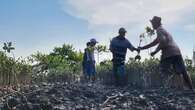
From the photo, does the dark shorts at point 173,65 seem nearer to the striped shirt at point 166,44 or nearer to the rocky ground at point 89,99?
the striped shirt at point 166,44

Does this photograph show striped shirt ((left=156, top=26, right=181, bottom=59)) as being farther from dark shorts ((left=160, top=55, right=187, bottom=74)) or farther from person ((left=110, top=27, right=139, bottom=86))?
person ((left=110, top=27, right=139, bottom=86))

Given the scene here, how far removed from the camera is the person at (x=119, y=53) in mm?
12328

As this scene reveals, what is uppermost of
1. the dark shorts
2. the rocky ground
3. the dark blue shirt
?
the dark blue shirt

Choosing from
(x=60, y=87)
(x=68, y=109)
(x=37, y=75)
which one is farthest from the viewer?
(x=37, y=75)

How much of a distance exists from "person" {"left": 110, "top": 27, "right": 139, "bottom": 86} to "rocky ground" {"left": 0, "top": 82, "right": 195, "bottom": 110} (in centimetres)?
203

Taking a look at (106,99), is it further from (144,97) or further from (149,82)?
(149,82)

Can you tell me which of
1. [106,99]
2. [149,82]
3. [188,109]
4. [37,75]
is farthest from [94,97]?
[37,75]

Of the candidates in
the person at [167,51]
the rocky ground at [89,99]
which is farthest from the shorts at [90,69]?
the rocky ground at [89,99]

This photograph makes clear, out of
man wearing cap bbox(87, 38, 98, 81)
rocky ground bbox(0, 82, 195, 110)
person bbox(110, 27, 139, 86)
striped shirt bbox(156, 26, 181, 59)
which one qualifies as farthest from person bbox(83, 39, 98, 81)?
rocky ground bbox(0, 82, 195, 110)

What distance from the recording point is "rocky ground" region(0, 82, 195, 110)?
27.5ft

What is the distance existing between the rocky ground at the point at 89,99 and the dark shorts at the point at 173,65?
2.45 feet

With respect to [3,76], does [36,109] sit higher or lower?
lower

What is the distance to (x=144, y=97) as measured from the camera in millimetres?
9344

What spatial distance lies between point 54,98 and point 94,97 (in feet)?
2.65
